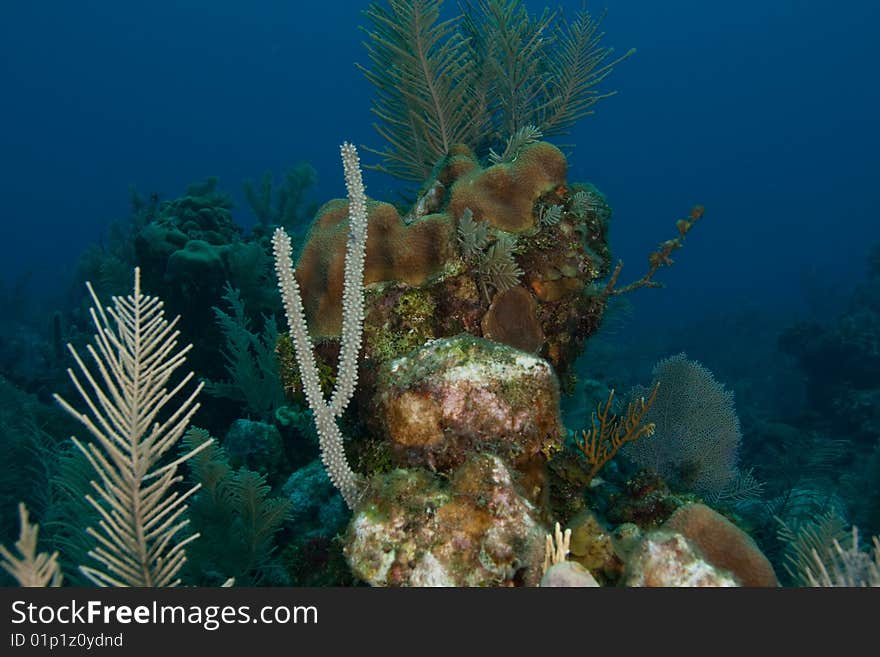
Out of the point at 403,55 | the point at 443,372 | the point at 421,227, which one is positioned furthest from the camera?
the point at 403,55

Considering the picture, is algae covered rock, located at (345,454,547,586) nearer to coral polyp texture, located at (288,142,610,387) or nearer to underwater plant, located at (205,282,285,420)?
coral polyp texture, located at (288,142,610,387)

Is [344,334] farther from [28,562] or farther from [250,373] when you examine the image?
[250,373]

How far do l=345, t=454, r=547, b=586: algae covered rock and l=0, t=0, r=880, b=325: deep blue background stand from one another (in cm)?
7149

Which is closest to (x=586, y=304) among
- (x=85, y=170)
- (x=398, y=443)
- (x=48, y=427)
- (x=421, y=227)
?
(x=421, y=227)

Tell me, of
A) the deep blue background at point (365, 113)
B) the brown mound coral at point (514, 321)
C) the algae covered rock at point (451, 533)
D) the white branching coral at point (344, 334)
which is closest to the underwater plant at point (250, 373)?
the brown mound coral at point (514, 321)

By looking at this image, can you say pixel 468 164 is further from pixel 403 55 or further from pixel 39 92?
pixel 39 92

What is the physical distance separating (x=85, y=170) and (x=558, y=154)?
105120mm

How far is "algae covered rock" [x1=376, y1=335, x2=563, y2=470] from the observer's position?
3.10 meters

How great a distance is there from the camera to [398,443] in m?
3.21

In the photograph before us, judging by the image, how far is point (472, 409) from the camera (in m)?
3.10

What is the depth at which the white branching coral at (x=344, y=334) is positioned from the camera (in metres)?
3.16

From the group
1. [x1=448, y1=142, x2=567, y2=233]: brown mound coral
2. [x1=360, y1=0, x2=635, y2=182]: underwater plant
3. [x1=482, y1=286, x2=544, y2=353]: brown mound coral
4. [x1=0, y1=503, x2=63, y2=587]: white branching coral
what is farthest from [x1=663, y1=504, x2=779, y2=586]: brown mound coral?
[x1=360, y1=0, x2=635, y2=182]: underwater plant

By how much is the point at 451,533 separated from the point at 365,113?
122598 millimetres

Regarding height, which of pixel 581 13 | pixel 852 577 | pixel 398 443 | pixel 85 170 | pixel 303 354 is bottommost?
pixel 852 577
